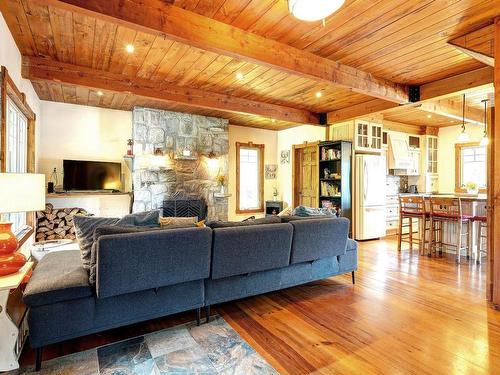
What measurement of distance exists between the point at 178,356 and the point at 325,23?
10.4ft

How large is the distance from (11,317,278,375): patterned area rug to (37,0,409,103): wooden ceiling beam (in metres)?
2.58

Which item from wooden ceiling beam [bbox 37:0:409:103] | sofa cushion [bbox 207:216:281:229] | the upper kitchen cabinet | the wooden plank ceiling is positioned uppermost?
the wooden plank ceiling

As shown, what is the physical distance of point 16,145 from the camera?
355 cm

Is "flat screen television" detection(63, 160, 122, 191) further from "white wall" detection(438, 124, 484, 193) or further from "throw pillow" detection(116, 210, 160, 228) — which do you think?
"white wall" detection(438, 124, 484, 193)

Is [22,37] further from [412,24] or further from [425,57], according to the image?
[425,57]

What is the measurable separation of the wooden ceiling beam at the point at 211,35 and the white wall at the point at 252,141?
380 centimetres

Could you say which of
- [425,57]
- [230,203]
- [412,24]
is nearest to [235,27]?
[412,24]

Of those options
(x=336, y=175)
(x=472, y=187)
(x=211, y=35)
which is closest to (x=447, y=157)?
(x=472, y=187)

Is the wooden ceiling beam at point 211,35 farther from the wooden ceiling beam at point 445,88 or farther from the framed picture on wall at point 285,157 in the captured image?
the framed picture on wall at point 285,157

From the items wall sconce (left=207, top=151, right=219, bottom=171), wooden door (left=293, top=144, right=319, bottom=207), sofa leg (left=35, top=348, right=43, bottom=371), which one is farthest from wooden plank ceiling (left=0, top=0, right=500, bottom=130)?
sofa leg (left=35, top=348, right=43, bottom=371)

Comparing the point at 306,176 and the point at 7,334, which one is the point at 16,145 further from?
the point at 306,176

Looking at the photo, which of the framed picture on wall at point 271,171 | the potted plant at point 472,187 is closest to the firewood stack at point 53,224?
the framed picture on wall at point 271,171

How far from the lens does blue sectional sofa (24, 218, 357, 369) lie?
1935mm

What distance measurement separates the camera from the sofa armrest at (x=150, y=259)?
2002 mm
